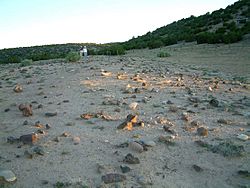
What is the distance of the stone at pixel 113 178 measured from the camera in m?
3.51

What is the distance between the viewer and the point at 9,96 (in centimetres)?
729

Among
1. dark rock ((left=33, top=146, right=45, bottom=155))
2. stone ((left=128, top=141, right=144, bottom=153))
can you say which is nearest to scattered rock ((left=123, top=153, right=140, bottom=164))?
stone ((left=128, top=141, right=144, bottom=153))

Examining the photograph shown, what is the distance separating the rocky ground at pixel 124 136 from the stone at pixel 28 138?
0.5 inches

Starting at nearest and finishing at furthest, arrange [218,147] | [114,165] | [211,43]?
[114,165]
[218,147]
[211,43]

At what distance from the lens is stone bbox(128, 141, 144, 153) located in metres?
4.16

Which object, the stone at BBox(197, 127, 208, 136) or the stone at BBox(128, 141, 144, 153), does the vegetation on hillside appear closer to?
the stone at BBox(197, 127, 208, 136)

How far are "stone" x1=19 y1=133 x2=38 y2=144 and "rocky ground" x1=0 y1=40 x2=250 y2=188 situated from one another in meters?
0.01

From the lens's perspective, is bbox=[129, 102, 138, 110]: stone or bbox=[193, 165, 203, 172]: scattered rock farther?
bbox=[129, 102, 138, 110]: stone

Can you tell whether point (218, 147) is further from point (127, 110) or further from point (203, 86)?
point (203, 86)

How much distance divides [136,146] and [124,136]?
45 centimetres

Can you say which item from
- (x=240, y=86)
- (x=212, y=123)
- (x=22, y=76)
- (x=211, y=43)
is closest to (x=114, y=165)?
(x=212, y=123)

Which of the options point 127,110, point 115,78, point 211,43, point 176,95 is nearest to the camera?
point 127,110

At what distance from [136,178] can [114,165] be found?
1.14 feet

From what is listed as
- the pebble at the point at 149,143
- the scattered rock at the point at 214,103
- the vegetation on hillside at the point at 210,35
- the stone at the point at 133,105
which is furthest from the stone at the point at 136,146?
the vegetation on hillside at the point at 210,35
